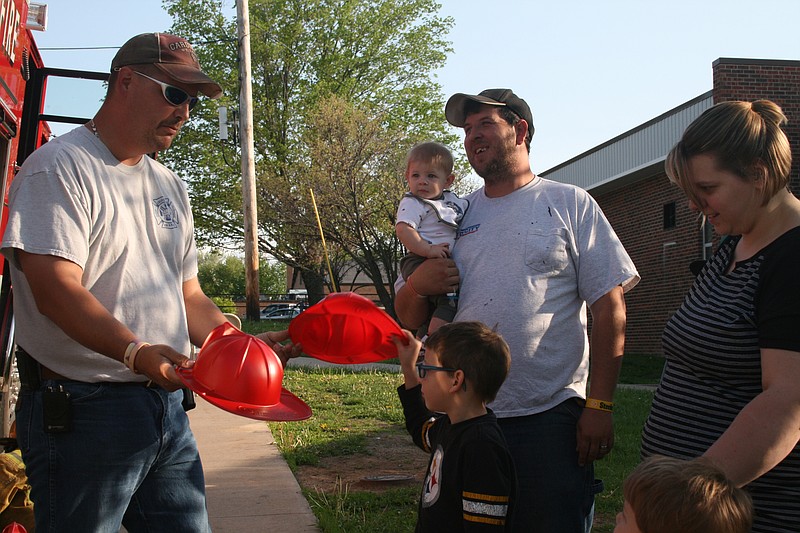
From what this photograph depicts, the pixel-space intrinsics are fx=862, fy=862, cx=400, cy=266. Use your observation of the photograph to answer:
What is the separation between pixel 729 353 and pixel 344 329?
1411 mm

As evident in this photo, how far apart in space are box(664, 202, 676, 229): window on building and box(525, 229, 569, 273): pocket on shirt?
1956 cm

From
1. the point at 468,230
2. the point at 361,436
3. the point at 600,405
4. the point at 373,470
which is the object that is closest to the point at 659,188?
the point at 361,436

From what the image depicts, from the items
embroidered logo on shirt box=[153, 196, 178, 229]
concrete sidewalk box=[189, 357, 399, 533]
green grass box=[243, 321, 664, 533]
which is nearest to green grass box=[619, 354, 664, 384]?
green grass box=[243, 321, 664, 533]

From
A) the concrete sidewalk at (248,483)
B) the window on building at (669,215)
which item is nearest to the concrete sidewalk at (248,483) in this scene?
the concrete sidewalk at (248,483)

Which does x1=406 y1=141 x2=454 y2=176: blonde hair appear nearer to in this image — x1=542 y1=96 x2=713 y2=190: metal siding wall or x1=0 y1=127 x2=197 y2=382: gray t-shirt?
x1=0 y1=127 x2=197 y2=382: gray t-shirt

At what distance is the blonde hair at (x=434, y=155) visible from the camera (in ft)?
15.9

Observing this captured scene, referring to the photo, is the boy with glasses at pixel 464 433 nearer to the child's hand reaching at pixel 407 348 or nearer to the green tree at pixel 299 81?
the child's hand reaching at pixel 407 348

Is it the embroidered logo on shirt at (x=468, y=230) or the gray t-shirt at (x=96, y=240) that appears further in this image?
the embroidered logo on shirt at (x=468, y=230)

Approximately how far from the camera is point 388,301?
2856 centimetres

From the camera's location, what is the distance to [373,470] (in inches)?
287

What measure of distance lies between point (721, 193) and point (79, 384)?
2.08m

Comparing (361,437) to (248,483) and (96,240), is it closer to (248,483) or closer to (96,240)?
(248,483)

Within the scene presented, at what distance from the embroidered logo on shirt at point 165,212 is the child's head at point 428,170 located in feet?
6.29

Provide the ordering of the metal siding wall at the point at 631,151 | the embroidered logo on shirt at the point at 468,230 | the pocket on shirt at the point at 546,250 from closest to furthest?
the pocket on shirt at the point at 546,250 → the embroidered logo on shirt at the point at 468,230 → the metal siding wall at the point at 631,151
